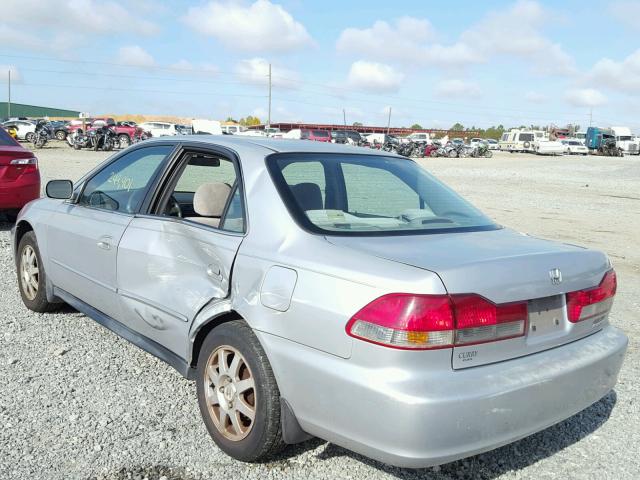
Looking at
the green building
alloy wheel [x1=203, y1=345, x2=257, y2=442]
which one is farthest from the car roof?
the green building

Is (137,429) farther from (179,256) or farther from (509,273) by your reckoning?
(509,273)

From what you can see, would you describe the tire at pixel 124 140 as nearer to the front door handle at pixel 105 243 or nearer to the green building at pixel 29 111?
the front door handle at pixel 105 243

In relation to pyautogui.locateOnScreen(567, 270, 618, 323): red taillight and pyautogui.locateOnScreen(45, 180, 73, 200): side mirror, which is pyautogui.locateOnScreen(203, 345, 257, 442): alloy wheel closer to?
pyautogui.locateOnScreen(567, 270, 618, 323): red taillight

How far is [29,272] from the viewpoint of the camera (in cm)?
515

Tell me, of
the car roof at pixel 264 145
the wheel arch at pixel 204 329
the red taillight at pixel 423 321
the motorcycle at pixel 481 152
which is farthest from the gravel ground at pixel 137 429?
the motorcycle at pixel 481 152

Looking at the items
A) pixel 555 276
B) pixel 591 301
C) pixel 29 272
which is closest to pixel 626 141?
pixel 29 272

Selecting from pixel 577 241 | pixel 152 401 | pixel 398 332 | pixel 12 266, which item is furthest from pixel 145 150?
pixel 577 241

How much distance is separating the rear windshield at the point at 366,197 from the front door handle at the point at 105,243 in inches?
49.1

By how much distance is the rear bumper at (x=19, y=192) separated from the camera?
334 inches

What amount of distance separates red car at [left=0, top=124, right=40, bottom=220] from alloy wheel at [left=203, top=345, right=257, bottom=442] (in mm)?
6494

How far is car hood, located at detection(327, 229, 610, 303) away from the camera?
2.48 metres

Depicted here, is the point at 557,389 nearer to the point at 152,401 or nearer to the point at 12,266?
the point at 152,401

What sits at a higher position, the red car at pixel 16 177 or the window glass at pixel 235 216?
the window glass at pixel 235 216

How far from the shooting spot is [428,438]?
236 centimetres
